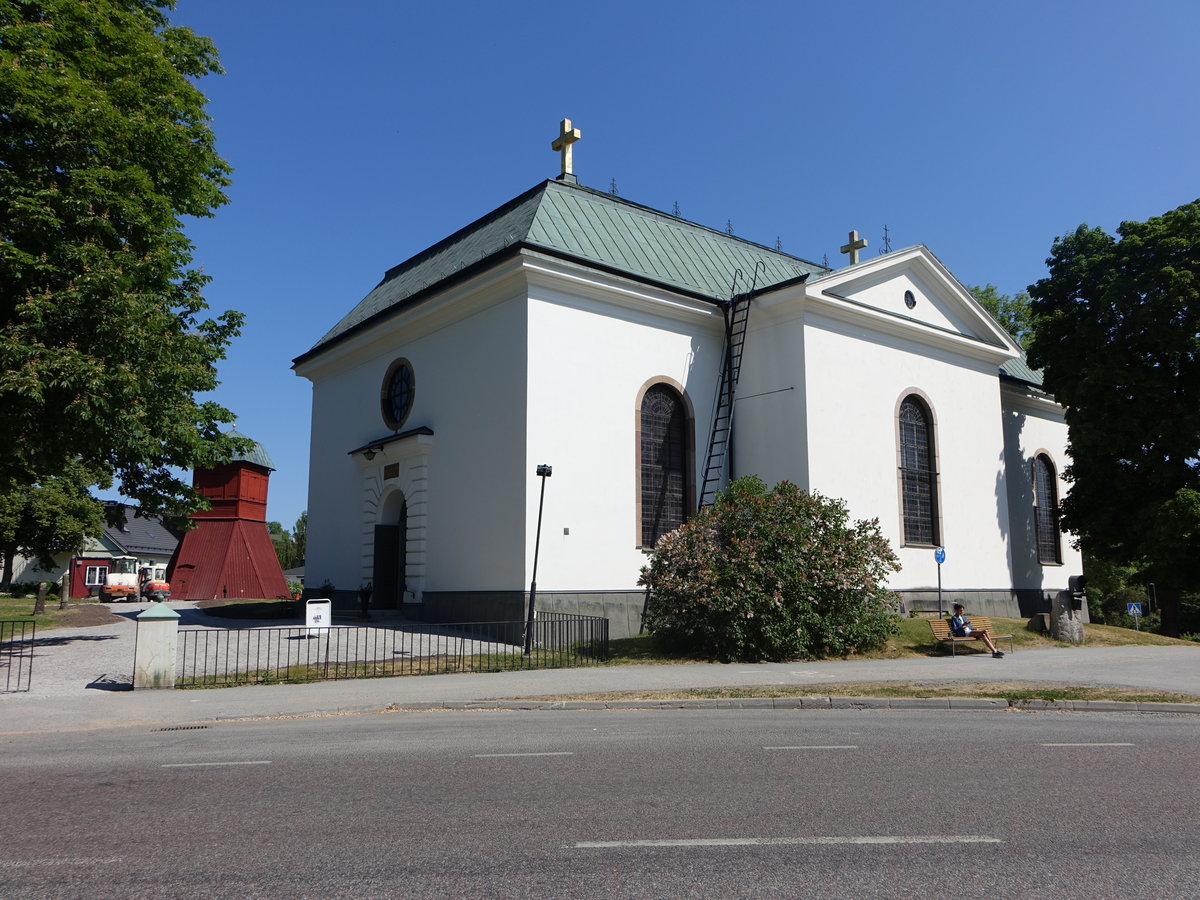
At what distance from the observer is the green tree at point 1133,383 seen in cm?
2758

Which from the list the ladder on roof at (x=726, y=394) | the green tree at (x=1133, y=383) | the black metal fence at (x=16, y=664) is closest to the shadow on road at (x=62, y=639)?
the black metal fence at (x=16, y=664)

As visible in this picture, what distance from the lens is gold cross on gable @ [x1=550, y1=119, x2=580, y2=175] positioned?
2655 cm

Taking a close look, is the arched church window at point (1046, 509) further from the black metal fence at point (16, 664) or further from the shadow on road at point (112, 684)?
the black metal fence at point (16, 664)

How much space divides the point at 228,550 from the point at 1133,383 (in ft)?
114

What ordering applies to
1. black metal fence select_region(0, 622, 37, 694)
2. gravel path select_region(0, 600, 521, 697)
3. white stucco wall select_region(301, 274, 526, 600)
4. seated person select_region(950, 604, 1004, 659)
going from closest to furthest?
black metal fence select_region(0, 622, 37, 694)
gravel path select_region(0, 600, 521, 697)
seated person select_region(950, 604, 1004, 659)
white stucco wall select_region(301, 274, 526, 600)

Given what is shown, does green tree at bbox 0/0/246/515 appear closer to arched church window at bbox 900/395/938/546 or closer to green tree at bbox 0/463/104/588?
arched church window at bbox 900/395/938/546

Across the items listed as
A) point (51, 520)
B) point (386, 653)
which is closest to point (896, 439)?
point (386, 653)

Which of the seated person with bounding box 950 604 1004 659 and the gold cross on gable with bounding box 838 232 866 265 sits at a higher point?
the gold cross on gable with bounding box 838 232 866 265

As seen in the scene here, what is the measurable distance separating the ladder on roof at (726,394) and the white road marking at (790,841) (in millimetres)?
18105

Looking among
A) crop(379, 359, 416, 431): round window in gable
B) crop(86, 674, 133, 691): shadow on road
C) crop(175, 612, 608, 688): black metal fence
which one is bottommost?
crop(86, 674, 133, 691): shadow on road

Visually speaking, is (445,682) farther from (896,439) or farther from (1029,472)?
(1029,472)

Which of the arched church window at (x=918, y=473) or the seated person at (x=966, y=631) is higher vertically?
the arched church window at (x=918, y=473)

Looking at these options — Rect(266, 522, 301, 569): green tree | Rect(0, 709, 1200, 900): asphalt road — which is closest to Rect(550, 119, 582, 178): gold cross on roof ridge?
Rect(0, 709, 1200, 900): asphalt road

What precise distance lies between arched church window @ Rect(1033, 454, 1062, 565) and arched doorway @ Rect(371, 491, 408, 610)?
71.9 feet
